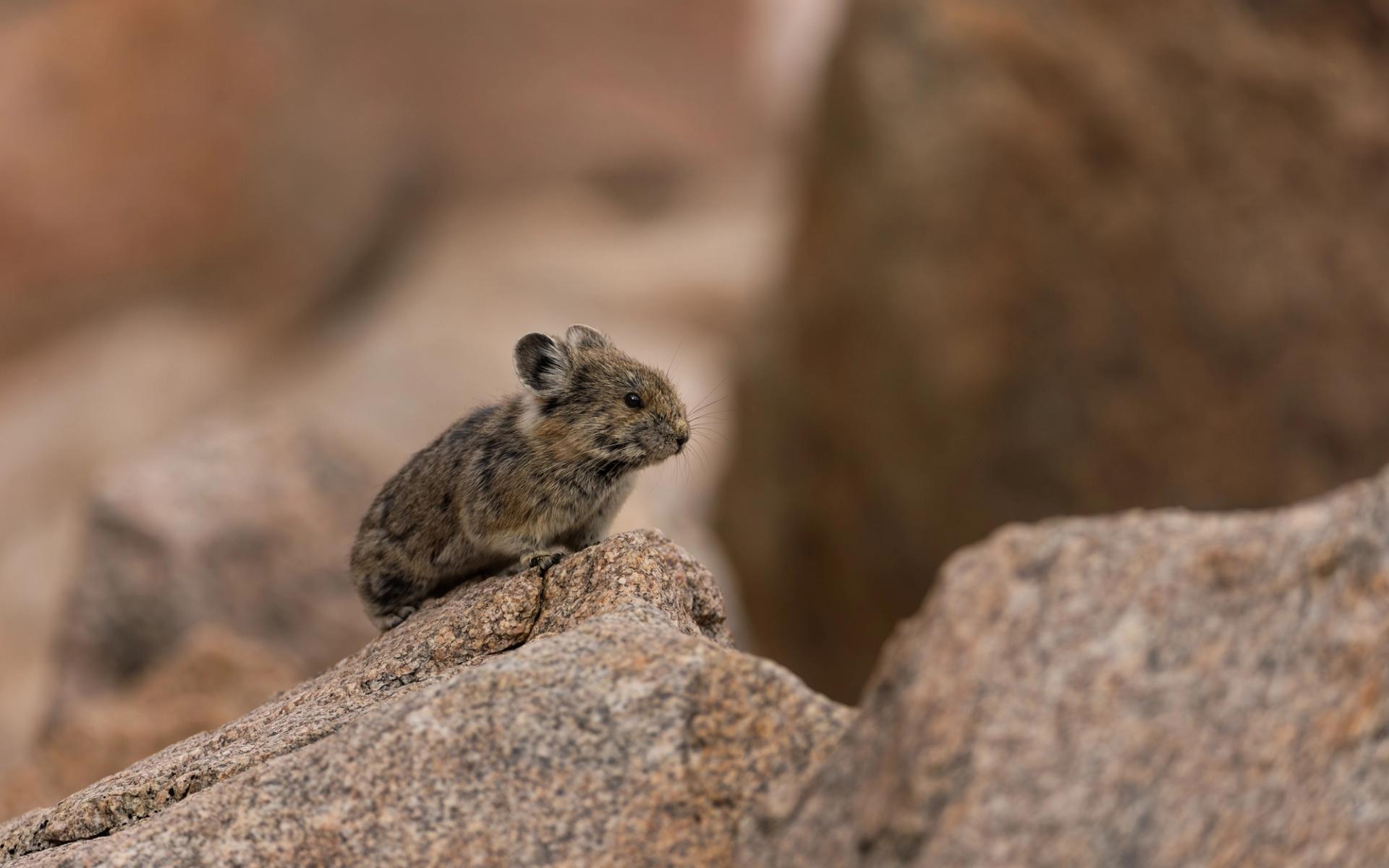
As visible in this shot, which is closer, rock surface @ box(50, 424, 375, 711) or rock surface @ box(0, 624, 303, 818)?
rock surface @ box(0, 624, 303, 818)

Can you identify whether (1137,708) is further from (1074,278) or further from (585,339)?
(1074,278)

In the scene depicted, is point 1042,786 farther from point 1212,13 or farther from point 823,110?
point 823,110

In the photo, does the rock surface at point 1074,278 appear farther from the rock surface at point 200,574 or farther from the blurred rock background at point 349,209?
the rock surface at point 200,574

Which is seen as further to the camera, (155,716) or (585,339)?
(155,716)

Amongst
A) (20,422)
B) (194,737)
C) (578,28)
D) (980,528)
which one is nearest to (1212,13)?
(980,528)

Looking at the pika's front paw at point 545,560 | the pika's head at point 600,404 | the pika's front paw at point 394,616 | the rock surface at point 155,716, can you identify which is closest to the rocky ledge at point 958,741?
the pika's front paw at point 545,560

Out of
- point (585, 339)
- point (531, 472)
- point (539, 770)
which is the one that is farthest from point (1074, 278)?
point (539, 770)

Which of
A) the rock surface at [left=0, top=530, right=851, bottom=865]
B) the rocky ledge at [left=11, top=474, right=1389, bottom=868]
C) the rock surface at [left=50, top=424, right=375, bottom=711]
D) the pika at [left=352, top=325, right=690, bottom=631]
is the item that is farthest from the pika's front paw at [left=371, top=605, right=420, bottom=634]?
the rock surface at [left=50, top=424, right=375, bottom=711]

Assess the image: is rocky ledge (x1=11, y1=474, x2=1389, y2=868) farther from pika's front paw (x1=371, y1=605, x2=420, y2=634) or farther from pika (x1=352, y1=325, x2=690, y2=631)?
pika's front paw (x1=371, y1=605, x2=420, y2=634)
